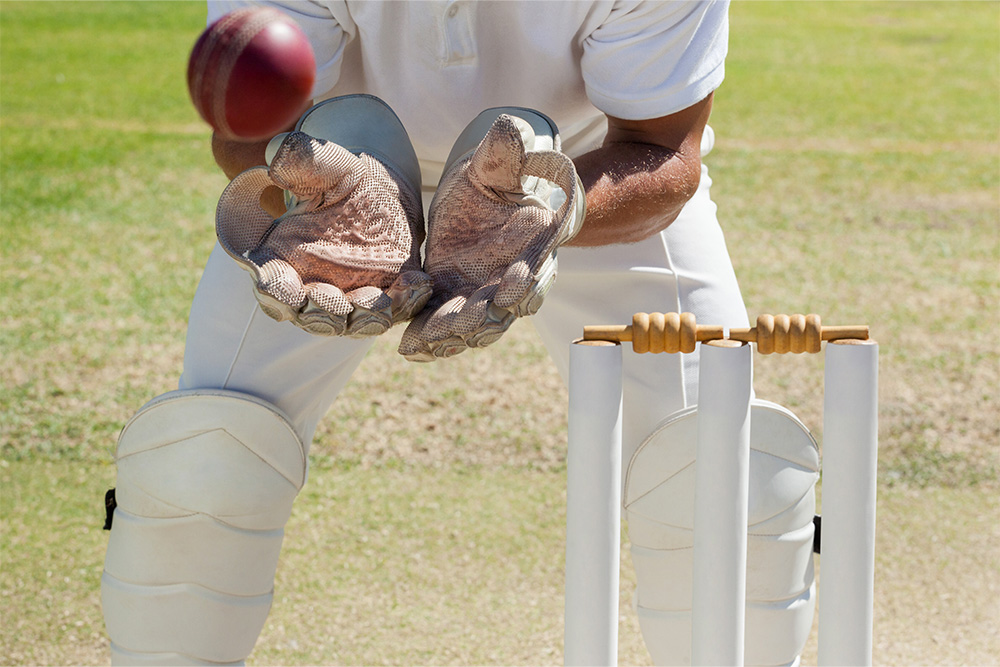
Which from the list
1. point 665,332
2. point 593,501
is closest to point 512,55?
point 665,332

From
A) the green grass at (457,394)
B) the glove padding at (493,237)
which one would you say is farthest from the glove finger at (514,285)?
the green grass at (457,394)

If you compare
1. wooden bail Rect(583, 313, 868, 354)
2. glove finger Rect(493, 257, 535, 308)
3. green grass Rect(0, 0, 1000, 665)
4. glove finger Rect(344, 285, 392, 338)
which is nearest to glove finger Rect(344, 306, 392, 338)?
glove finger Rect(344, 285, 392, 338)

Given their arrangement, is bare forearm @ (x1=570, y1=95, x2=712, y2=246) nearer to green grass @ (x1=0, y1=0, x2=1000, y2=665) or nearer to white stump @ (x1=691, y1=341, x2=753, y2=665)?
white stump @ (x1=691, y1=341, x2=753, y2=665)

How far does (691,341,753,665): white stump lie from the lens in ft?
3.52

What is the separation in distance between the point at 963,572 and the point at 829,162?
131 inches

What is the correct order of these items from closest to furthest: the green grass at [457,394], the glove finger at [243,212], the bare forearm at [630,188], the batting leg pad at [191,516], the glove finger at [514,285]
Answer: the glove finger at [514,285], the glove finger at [243,212], the bare forearm at [630,188], the batting leg pad at [191,516], the green grass at [457,394]

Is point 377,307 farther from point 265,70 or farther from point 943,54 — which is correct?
point 943,54

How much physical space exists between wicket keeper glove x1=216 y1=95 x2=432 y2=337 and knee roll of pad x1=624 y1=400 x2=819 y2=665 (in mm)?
413

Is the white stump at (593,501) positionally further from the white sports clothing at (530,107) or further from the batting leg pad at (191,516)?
the batting leg pad at (191,516)

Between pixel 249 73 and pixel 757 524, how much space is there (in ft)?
2.47

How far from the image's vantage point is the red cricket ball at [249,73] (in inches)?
41.9

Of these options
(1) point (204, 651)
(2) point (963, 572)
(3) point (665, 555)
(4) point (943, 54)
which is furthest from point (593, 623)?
(4) point (943, 54)

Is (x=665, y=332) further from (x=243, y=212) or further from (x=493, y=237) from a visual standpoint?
(x=243, y=212)

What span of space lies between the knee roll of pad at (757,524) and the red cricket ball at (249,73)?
0.60 m
